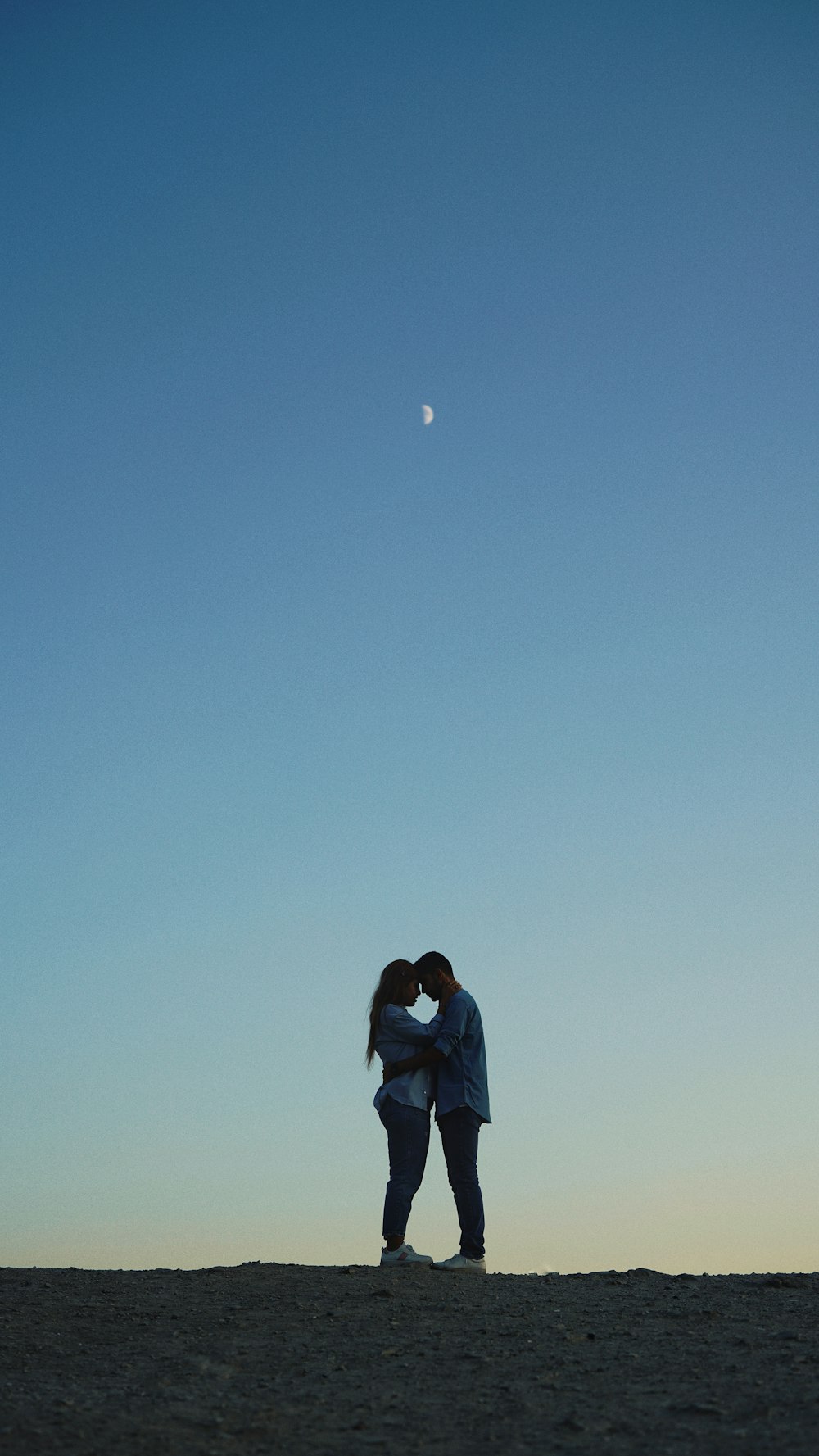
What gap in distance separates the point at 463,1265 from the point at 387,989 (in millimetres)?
2421

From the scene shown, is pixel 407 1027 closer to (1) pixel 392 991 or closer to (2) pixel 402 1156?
(1) pixel 392 991

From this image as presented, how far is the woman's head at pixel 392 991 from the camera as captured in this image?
11695 mm

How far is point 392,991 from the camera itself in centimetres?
1170

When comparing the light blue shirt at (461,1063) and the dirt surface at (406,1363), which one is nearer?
the dirt surface at (406,1363)

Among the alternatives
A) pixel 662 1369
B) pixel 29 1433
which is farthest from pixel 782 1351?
pixel 29 1433

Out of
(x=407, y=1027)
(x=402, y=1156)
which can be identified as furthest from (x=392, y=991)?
(x=402, y=1156)

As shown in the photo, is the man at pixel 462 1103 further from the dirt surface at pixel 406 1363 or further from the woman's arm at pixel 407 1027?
the dirt surface at pixel 406 1363

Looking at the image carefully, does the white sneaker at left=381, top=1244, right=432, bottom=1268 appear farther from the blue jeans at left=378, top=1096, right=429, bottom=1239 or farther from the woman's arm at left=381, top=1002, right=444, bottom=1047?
the woman's arm at left=381, top=1002, right=444, bottom=1047

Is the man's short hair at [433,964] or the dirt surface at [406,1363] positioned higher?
the man's short hair at [433,964]

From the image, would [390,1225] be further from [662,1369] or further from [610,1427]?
[610,1427]

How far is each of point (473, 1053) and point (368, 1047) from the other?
3.09 feet

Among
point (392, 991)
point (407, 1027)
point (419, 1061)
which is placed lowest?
point (419, 1061)

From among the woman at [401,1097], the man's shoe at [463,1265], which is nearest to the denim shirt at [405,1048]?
the woman at [401,1097]

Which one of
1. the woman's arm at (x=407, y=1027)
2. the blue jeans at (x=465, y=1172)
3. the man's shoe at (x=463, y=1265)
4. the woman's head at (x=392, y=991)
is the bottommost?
the man's shoe at (x=463, y=1265)
